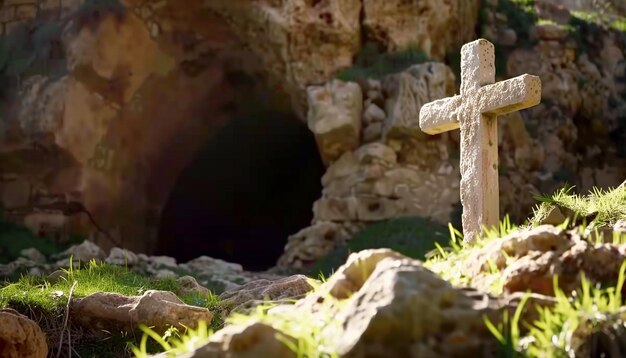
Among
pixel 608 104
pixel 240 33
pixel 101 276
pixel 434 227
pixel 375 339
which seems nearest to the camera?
pixel 375 339

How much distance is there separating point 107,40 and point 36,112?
4.76ft

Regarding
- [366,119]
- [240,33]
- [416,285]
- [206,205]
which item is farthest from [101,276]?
[206,205]

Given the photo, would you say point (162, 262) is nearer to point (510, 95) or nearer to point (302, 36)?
point (302, 36)

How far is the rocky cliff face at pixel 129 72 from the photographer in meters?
11.1

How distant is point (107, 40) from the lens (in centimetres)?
1130

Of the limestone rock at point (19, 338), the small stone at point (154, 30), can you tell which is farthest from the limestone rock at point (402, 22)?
the limestone rock at point (19, 338)

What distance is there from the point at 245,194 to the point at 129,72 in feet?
12.7

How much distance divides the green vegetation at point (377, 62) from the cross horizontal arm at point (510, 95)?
20.9ft

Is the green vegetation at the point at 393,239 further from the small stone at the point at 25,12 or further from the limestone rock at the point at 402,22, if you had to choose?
the small stone at the point at 25,12

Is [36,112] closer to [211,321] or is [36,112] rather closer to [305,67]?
[305,67]

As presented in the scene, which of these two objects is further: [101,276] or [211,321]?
[101,276]

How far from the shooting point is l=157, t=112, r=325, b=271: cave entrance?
44.5ft

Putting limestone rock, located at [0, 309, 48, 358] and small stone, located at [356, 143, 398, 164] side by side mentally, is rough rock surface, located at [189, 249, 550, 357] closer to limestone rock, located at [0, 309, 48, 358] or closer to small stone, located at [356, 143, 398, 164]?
limestone rock, located at [0, 309, 48, 358]

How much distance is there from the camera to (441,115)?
528 cm
